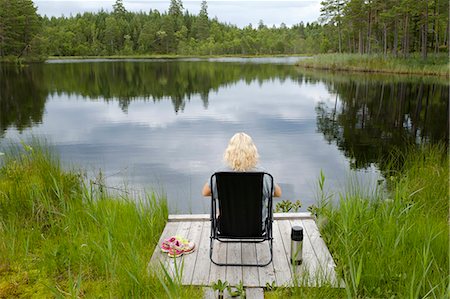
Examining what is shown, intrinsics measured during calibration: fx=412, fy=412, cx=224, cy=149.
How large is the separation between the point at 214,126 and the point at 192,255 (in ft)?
38.2

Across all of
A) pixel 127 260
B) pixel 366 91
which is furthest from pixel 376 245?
pixel 366 91

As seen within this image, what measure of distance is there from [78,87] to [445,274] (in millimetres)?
27578

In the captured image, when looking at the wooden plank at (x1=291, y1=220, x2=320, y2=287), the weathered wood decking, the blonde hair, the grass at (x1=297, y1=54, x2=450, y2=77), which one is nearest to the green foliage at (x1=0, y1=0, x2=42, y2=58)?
the grass at (x1=297, y1=54, x2=450, y2=77)

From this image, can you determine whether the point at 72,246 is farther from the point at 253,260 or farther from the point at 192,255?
the point at 253,260

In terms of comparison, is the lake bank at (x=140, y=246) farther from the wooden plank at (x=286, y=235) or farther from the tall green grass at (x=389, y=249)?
the wooden plank at (x=286, y=235)

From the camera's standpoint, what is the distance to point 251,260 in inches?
143

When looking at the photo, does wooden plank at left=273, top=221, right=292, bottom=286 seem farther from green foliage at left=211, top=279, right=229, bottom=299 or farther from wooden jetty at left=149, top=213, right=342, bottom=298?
green foliage at left=211, top=279, right=229, bottom=299

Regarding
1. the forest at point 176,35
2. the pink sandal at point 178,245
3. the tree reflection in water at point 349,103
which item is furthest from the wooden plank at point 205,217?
the forest at point 176,35

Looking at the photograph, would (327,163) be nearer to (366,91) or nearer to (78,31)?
(366,91)

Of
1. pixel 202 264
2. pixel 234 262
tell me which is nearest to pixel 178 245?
pixel 202 264

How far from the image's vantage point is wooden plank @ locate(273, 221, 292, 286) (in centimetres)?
334

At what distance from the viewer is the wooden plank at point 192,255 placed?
3.39 meters

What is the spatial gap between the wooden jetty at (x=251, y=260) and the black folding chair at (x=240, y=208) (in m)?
0.11

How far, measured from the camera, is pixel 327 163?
998cm
